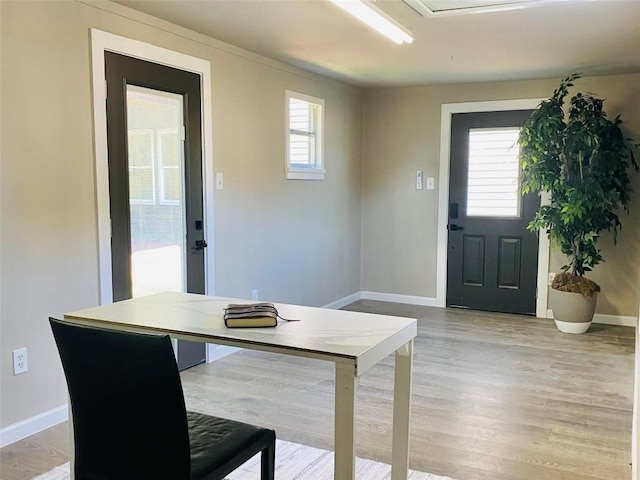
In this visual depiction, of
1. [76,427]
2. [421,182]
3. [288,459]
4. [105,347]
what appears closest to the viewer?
[105,347]

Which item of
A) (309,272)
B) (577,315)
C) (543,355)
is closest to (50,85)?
(309,272)

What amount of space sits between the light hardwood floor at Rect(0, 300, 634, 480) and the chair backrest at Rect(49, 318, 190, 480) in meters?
1.25

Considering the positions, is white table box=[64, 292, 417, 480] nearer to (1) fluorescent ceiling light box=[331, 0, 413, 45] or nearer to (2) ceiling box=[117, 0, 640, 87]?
(1) fluorescent ceiling light box=[331, 0, 413, 45]

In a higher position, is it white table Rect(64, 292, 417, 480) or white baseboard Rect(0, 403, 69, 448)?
white table Rect(64, 292, 417, 480)

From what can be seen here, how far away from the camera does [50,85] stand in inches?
115

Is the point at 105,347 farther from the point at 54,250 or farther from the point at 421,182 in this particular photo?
the point at 421,182

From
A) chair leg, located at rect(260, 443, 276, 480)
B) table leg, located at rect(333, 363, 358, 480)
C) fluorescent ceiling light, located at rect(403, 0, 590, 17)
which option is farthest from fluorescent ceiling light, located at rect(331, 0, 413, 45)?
chair leg, located at rect(260, 443, 276, 480)

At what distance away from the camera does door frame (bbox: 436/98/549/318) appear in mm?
5543

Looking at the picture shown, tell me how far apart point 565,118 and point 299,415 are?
3923mm

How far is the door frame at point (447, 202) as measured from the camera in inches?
218

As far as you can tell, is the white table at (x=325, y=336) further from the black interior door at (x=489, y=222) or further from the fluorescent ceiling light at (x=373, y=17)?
the black interior door at (x=489, y=222)

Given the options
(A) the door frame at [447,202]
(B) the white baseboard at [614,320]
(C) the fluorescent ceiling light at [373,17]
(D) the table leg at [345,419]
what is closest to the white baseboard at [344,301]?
(A) the door frame at [447,202]

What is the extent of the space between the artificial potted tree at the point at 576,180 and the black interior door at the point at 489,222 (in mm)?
560

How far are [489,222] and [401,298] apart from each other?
1289 mm
